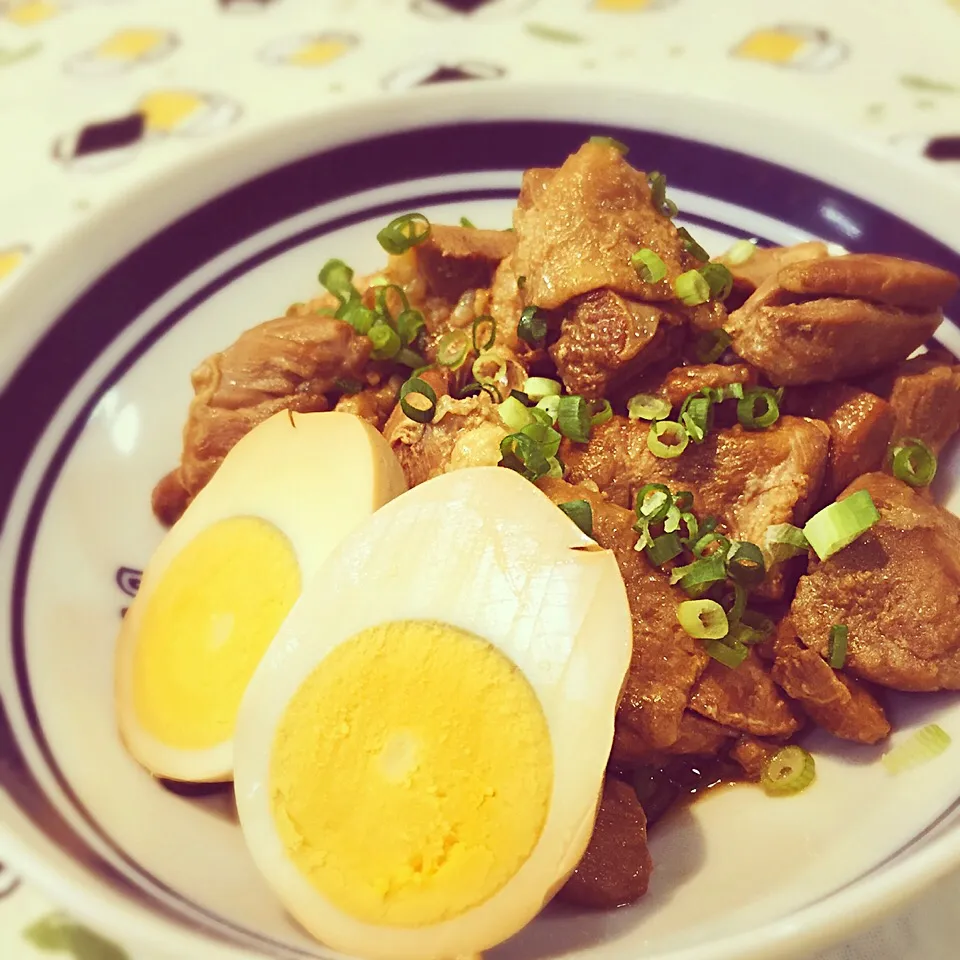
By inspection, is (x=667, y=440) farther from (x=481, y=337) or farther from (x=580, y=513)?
(x=481, y=337)

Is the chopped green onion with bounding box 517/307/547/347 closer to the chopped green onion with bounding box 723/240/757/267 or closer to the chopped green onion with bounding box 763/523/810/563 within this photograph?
the chopped green onion with bounding box 723/240/757/267

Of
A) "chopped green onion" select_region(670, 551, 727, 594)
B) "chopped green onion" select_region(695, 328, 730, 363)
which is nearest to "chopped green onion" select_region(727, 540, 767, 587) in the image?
"chopped green onion" select_region(670, 551, 727, 594)

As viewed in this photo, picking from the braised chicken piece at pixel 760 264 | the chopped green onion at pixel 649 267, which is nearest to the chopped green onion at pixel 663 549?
the chopped green onion at pixel 649 267

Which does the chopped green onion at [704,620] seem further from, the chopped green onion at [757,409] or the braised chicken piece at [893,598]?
the chopped green onion at [757,409]

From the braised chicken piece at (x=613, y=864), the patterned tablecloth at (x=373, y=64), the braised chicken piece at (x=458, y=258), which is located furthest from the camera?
the patterned tablecloth at (x=373, y=64)

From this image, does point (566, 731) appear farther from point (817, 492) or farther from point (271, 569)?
point (817, 492)
